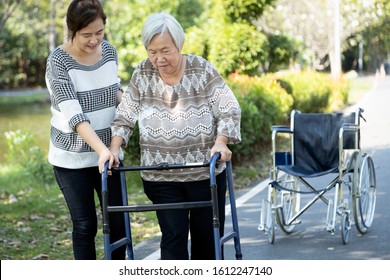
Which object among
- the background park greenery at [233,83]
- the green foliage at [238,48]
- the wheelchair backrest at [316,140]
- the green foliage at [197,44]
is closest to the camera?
the wheelchair backrest at [316,140]

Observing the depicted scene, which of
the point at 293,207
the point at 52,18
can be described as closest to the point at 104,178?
the point at 293,207

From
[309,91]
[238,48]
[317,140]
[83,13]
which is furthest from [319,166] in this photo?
[309,91]

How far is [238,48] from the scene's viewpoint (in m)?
17.7

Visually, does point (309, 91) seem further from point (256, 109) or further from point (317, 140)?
point (317, 140)

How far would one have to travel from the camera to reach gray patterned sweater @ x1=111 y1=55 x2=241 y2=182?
13.1ft

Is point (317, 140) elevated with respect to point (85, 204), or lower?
lower

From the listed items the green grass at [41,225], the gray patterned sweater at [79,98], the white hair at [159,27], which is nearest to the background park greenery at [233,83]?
the green grass at [41,225]

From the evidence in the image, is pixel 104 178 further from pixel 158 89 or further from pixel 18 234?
pixel 18 234

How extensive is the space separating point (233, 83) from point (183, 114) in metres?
9.41

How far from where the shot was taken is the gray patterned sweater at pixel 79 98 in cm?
433

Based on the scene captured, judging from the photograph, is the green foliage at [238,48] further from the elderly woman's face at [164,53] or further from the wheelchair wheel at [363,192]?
the elderly woman's face at [164,53]

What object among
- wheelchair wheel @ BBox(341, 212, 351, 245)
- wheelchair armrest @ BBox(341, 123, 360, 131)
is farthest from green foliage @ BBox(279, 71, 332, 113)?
wheelchair wheel @ BBox(341, 212, 351, 245)

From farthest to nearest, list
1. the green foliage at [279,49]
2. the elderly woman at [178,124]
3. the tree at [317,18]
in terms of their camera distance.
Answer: the tree at [317,18] → the green foliage at [279,49] → the elderly woman at [178,124]
